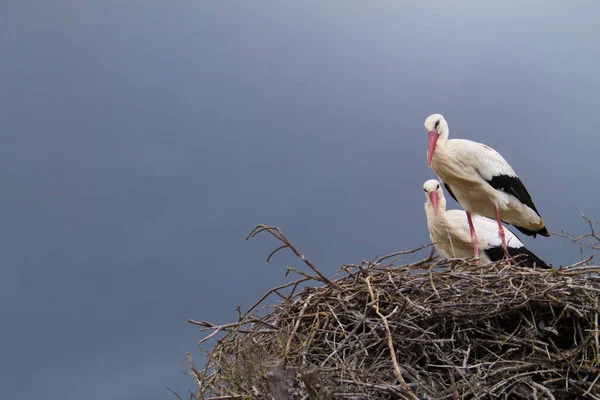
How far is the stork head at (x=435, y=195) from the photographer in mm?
7285

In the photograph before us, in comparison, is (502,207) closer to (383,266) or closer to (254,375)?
(383,266)

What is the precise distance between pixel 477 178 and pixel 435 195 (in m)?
0.53

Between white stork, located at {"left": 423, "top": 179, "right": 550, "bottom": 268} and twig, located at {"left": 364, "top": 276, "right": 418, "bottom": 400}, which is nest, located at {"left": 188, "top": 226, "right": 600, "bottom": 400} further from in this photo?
white stork, located at {"left": 423, "top": 179, "right": 550, "bottom": 268}

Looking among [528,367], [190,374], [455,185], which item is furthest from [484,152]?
[190,374]

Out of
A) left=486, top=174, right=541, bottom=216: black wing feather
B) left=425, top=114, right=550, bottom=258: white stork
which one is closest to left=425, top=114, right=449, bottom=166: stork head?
left=425, top=114, right=550, bottom=258: white stork

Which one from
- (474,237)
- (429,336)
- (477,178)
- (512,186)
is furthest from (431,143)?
(429,336)

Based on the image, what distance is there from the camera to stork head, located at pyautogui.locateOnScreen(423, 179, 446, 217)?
729 cm

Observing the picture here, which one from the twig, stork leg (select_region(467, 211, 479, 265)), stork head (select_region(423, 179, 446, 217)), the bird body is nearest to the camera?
the twig

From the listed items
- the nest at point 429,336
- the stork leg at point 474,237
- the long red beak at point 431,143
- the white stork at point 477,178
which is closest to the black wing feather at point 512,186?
the white stork at point 477,178

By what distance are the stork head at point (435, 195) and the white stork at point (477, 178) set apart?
0.33ft

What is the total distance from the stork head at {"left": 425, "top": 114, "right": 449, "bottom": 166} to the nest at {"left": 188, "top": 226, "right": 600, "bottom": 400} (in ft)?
7.30

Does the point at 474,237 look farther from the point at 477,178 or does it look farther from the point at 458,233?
the point at 477,178

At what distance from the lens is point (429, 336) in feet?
14.8

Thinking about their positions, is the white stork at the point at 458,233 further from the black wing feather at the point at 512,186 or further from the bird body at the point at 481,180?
the black wing feather at the point at 512,186
